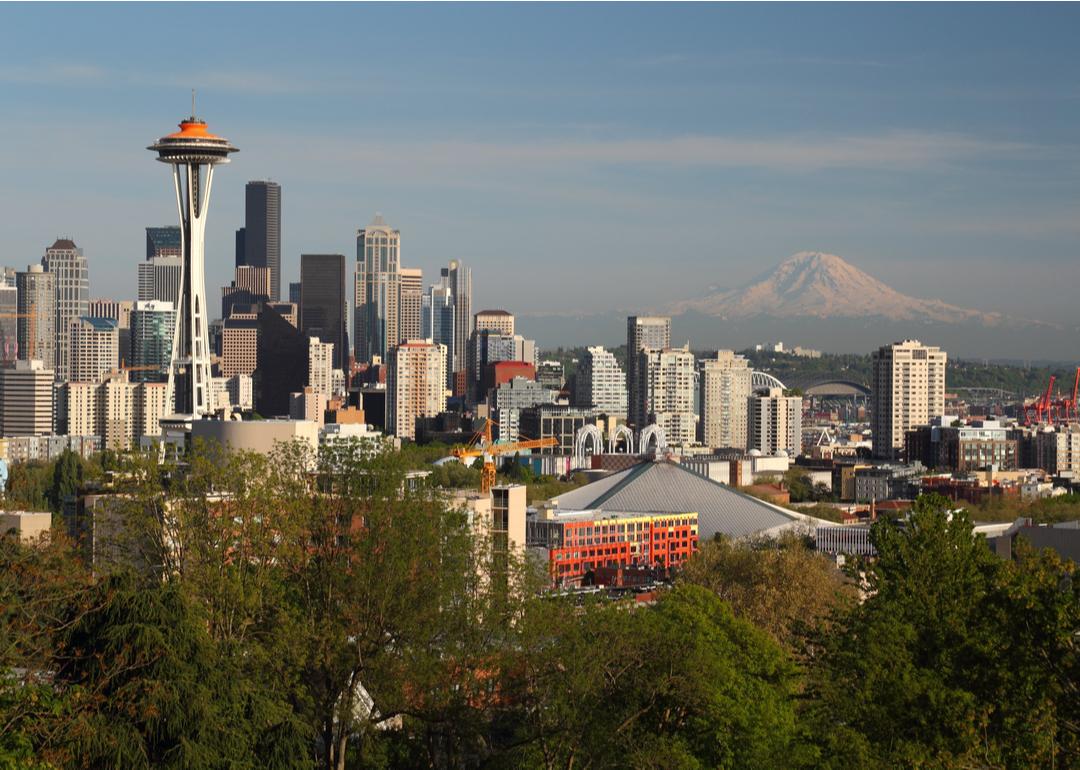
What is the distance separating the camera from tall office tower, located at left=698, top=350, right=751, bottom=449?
168125mm

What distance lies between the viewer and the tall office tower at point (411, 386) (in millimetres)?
173250

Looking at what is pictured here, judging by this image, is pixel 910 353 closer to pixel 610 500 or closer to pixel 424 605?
pixel 610 500

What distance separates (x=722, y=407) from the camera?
16938 centimetres

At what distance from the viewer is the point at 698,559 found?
1964 inches

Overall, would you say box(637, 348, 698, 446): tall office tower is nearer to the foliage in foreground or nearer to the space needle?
the space needle

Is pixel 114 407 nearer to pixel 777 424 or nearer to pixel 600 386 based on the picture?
pixel 600 386

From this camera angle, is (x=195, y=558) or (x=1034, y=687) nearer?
(x=1034, y=687)

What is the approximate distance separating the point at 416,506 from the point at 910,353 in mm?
129670

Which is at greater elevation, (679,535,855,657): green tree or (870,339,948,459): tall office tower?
(870,339,948,459): tall office tower

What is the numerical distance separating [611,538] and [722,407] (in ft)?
325

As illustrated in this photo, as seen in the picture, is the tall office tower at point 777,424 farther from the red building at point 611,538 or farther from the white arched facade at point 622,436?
the red building at point 611,538

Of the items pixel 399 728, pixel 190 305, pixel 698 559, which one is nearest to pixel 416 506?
pixel 399 728

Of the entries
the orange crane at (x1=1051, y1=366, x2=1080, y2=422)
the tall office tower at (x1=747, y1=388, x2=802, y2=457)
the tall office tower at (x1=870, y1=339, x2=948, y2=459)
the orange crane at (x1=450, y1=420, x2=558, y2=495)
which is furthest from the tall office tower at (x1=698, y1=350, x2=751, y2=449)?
the orange crane at (x1=1051, y1=366, x2=1080, y2=422)

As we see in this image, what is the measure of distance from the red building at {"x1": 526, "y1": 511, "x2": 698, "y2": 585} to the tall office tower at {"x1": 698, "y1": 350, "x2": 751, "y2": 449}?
90.4m
